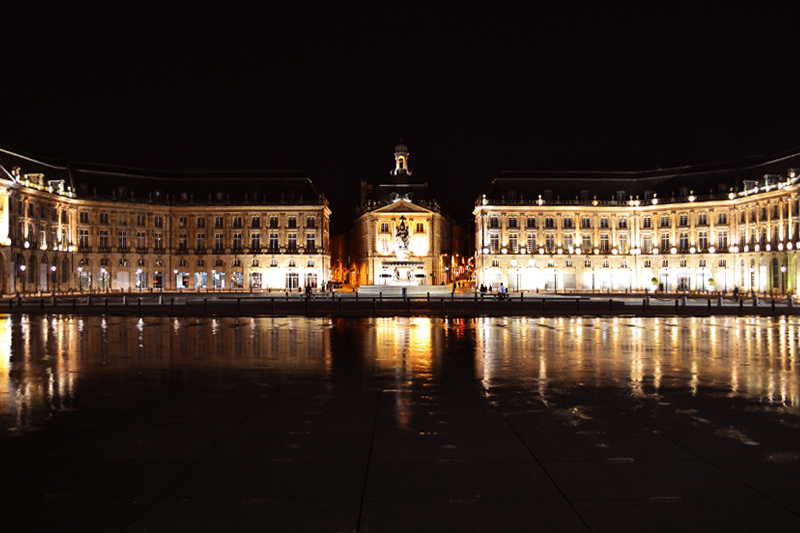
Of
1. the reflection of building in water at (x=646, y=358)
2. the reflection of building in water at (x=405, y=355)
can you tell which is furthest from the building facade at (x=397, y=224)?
the reflection of building in water at (x=646, y=358)

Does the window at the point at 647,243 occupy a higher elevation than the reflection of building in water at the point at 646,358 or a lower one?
higher

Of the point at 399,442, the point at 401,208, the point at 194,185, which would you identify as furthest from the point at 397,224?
the point at 399,442

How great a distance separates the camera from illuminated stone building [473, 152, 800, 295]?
9200cm

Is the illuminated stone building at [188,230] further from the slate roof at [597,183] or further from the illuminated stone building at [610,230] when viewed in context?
the slate roof at [597,183]

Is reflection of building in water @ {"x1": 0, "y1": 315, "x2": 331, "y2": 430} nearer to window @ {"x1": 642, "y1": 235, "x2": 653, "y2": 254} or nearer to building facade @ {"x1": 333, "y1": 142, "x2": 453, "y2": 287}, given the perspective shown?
building facade @ {"x1": 333, "y1": 142, "x2": 453, "y2": 287}

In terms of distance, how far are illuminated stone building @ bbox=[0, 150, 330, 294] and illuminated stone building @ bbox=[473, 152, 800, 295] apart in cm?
2851

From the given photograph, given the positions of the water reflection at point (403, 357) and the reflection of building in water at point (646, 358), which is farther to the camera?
the reflection of building in water at point (646, 358)

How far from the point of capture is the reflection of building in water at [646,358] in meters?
12.9

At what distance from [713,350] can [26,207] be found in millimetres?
79264

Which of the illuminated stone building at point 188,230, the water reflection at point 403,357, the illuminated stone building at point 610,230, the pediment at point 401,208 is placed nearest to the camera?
the water reflection at point 403,357

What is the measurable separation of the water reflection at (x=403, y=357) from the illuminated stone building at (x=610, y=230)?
68759mm

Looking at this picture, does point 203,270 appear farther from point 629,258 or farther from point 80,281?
point 629,258

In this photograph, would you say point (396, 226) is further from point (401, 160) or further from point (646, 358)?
point (646, 358)

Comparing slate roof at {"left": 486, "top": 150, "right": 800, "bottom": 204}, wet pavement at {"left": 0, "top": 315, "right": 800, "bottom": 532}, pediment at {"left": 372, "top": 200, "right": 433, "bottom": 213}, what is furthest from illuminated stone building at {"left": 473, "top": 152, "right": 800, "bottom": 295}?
wet pavement at {"left": 0, "top": 315, "right": 800, "bottom": 532}
